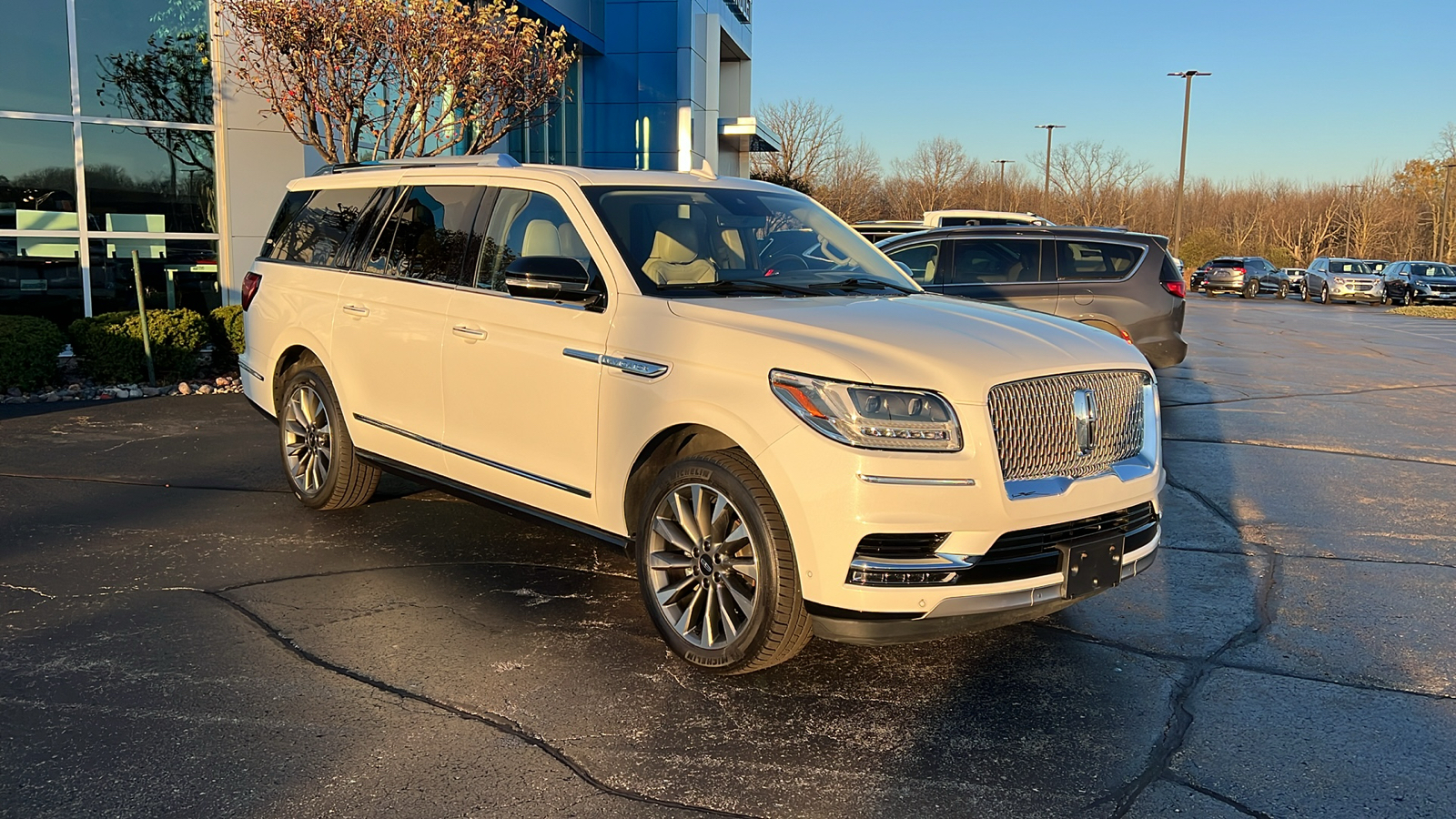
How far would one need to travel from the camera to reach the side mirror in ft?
15.2

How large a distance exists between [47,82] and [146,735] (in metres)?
11.9

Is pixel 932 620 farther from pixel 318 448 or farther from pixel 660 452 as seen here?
pixel 318 448

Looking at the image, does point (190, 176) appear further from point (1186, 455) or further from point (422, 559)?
point (1186, 455)

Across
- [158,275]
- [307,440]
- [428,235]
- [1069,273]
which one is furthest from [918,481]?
[158,275]

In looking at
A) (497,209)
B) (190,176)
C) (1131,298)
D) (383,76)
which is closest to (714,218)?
(497,209)

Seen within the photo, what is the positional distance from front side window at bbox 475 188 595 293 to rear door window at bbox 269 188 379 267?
52.7 inches

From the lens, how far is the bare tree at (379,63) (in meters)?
11.4

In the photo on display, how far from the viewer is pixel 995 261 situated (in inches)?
464

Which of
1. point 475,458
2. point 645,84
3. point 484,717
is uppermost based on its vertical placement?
point 645,84

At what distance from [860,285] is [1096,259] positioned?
715 centimetres

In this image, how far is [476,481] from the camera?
17.6ft

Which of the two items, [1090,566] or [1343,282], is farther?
[1343,282]

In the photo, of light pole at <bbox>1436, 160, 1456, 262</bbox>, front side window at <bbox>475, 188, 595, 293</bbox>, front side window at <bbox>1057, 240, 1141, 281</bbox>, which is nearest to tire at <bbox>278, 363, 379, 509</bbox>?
front side window at <bbox>475, 188, 595, 293</bbox>

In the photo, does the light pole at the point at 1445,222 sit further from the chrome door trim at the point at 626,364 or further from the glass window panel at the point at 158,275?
the chrome door trim at the point at 626,364
